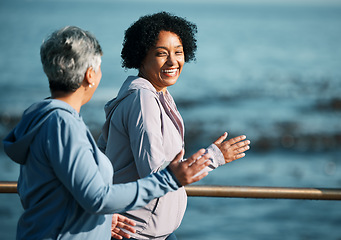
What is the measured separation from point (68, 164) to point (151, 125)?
59 cm

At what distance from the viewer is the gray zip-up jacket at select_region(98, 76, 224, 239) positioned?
87.0 inches

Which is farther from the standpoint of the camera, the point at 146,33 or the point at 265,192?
the point at 265,192

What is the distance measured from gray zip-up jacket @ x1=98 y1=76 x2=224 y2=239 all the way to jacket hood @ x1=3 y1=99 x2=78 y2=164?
47cm

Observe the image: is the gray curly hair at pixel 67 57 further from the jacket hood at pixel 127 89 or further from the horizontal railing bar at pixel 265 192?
the horizontal railing bar at pixel 265 192

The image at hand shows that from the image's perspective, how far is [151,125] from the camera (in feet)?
7.30

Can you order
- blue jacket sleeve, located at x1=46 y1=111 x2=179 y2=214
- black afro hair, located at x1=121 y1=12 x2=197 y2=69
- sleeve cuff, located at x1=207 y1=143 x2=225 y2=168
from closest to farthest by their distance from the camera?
blue jacket sleeve, located at x1=46 y1=111 x2=179 y2=214 → sleeve cuff, located at x1=207 y1=143 x2=225 y2=168 → black afro hair, located at x1=121 y1=12 x2=197 y2=69

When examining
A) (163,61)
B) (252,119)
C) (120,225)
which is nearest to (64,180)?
(120,225)

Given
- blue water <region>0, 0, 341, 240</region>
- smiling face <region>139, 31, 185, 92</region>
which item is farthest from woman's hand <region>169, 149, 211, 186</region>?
blue water <region>0, 0, 341, 240</region>

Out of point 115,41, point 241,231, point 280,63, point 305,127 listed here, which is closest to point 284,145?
point 305,127

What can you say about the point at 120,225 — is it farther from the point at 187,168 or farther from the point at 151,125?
the point at 187,168

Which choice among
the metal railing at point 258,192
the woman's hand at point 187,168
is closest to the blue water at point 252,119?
the metal railing at point 258,192

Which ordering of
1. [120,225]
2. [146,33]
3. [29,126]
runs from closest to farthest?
[29,126], [120,225], [146,33]

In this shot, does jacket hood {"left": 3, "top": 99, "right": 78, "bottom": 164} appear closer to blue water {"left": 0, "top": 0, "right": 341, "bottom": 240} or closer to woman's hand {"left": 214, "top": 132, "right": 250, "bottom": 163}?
woman's hand {"left": 214, "top": 132, "right": 250, "bottom": 163}

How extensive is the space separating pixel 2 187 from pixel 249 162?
11971mm
